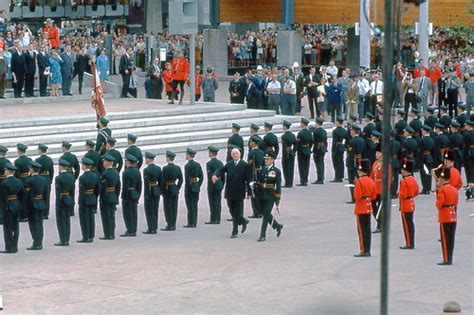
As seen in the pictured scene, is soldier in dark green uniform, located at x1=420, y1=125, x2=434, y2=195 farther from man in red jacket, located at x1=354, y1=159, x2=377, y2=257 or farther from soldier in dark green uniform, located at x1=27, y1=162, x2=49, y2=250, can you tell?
soldier in dark green uniform, located at x1=27, y1=162, x2=49, y2=250

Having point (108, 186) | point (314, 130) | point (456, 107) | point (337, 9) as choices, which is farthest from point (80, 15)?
point (108, 186)

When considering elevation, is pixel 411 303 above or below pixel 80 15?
below

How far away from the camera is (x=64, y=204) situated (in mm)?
20062

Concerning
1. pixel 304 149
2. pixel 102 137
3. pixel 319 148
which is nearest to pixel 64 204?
pixel 102 137

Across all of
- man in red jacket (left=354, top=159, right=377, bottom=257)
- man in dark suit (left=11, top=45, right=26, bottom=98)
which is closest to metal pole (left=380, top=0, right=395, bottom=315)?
man in red jacket (left=354, top=159, right=377, bottom=257)

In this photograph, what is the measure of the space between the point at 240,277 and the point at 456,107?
1986cm

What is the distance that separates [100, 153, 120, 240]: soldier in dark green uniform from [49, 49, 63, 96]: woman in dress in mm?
12619

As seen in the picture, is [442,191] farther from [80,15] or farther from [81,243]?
[80,15]

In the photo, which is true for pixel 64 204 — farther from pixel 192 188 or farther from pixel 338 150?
pixel 338 150

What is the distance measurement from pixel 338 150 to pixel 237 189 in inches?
252

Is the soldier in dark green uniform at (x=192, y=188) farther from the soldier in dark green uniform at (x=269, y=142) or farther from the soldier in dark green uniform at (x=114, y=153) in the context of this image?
the soldier in dark green uniform at (x=269, y=142)

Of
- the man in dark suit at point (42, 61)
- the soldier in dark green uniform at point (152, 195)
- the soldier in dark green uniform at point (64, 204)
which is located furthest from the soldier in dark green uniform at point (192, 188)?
the man in dark suit at point (42, 61)

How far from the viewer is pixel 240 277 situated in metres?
17.1

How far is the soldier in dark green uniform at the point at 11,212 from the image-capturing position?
1923 centimetres
